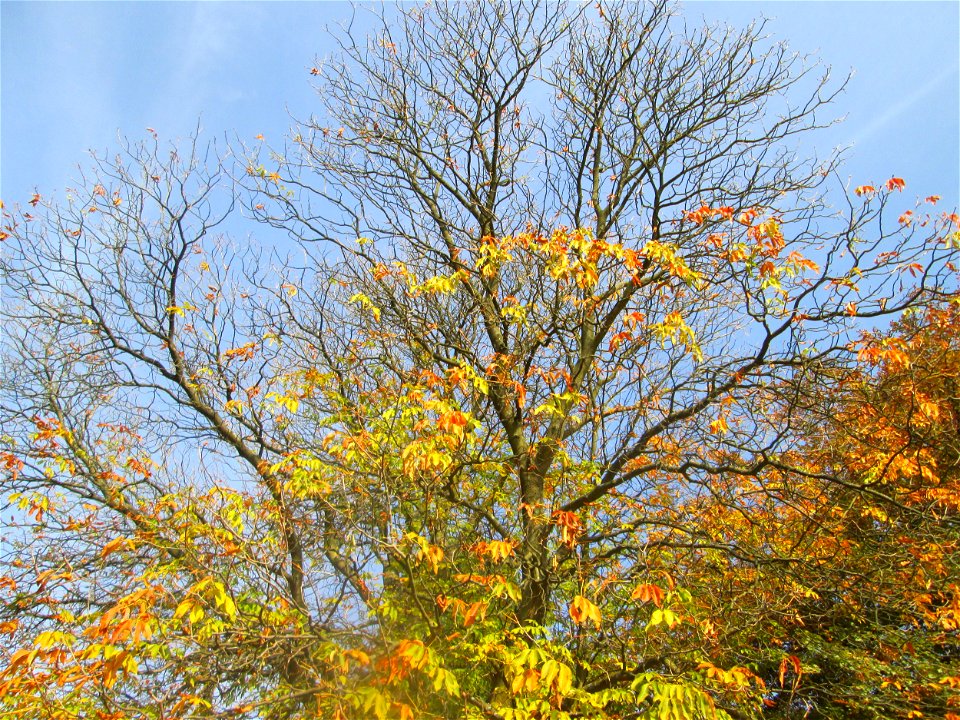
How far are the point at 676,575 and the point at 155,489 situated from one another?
5543 mm

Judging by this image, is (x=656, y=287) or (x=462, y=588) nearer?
(x=462, y=588)

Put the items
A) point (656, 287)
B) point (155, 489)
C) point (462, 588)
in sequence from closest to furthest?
1. point (462, 588)
2. point (656, 287)
3. point (155, 489)

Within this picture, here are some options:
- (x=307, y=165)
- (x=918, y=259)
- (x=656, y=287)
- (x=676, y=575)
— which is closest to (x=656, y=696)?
(x=676, y=575)

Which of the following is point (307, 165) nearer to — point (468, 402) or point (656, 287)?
point (468, 402)

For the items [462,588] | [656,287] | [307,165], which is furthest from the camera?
[307,165]

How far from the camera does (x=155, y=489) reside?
22.5ft

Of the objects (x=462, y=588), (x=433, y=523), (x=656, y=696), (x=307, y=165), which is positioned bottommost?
(x=656, y=696)

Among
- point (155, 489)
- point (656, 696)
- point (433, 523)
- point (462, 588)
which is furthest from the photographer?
point (155, 489)

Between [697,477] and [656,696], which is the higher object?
[697,477]

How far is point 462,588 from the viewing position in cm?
522

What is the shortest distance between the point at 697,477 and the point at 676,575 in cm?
110

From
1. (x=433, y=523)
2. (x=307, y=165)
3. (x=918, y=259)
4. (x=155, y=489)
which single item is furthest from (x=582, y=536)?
(x=307, y=165)

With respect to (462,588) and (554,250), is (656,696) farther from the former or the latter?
(554,250)

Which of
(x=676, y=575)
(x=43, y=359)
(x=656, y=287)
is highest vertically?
(x=43, y=359)
